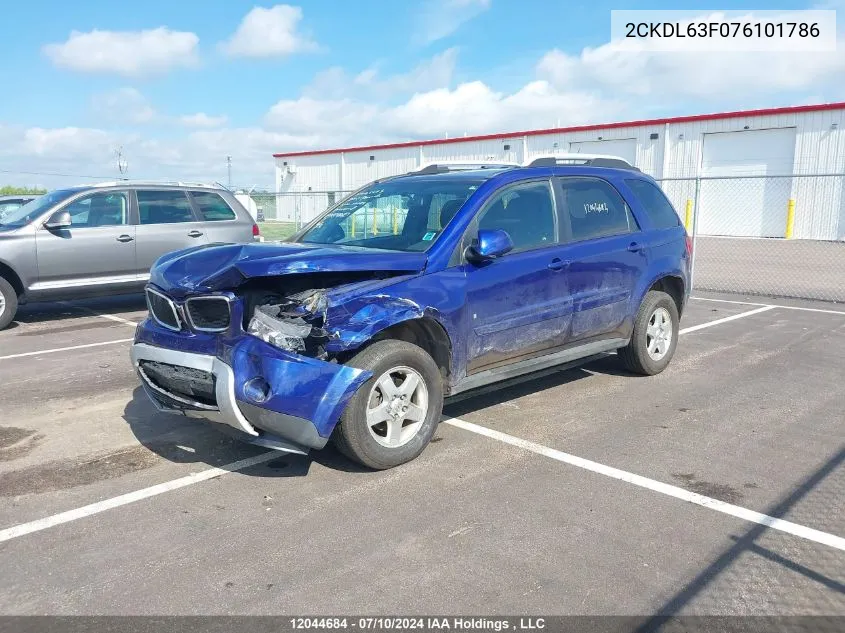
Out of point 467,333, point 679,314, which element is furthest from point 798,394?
point 467,333

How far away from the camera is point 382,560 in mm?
3377

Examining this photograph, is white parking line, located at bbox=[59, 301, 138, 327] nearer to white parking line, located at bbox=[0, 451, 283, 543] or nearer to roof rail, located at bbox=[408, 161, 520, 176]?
roof rail, located at bbox=[408, 161, 520, 176]

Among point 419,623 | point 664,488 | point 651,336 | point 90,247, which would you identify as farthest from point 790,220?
point 419,623

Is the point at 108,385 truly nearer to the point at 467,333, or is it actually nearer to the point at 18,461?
the point at 18,461

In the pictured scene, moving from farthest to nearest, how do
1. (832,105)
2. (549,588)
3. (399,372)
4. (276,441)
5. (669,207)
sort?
(832,105) → (669,207) → (399,372) → (276,441) → (549,588)

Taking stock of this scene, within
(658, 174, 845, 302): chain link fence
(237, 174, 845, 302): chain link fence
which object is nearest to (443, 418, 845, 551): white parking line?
(237, 174, 845, 302): chain link fence

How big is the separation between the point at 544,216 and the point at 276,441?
2702 mm

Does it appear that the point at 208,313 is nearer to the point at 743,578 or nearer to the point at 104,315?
the point at 743,578

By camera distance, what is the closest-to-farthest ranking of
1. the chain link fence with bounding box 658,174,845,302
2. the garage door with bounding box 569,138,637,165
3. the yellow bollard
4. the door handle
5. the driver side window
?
the driver side window
the door handle
the chain link fence with bounding box 658,174,845,302
the yellow bollard
the garage door with bounding box 569,138,637,165

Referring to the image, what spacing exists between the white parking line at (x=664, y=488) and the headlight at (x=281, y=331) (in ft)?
5.40

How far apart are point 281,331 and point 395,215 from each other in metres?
1.67

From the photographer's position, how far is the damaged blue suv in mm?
4043

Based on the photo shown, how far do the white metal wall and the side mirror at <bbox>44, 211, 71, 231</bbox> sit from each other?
33.5 feet

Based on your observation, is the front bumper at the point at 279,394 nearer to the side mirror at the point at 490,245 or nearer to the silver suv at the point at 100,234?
the side mirror at the point at 490,245
